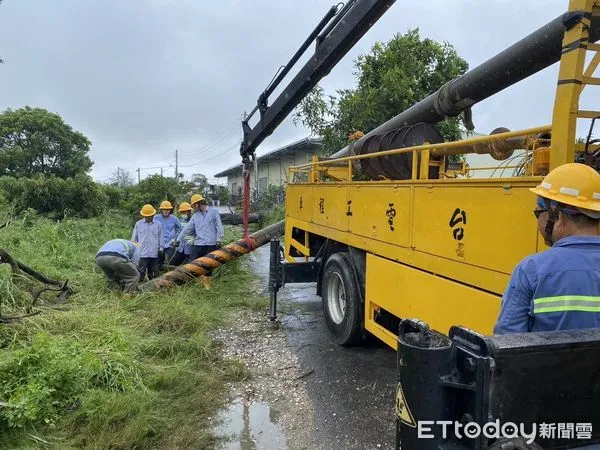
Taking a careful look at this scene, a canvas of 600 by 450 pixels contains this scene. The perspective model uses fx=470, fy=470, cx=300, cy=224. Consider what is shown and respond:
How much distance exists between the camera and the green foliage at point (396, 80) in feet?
36.1

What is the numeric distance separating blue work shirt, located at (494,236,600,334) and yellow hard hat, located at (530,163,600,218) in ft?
0.38

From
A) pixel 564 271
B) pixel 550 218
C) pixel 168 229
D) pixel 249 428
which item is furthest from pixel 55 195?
pixel 564 271

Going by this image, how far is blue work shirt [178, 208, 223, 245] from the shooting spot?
8.31 metres

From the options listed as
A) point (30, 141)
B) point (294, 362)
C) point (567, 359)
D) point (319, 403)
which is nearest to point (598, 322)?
point (567, 359)

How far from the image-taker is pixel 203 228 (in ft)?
27.3

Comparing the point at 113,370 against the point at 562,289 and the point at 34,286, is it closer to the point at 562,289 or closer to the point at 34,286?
the point at 34,286

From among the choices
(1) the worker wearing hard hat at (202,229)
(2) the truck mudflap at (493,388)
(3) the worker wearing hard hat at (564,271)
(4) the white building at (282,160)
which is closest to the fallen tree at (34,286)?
(1) the worker wearing hard hat at (202,229)

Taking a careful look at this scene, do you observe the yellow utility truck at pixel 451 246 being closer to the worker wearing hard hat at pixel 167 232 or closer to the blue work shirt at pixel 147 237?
the worker wearing hard hat at pixel 167 232

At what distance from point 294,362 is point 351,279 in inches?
42.2

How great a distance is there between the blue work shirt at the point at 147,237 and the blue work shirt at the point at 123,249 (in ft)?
0.70

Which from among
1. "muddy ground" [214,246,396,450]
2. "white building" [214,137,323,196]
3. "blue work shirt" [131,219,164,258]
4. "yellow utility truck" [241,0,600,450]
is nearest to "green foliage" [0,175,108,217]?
"white building" [214,137,323,196]

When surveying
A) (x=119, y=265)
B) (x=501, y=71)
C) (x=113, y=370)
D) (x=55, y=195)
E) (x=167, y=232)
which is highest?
(x=501, y=71)

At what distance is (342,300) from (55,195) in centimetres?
1489

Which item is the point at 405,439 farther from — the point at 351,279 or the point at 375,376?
the point at 351,279
